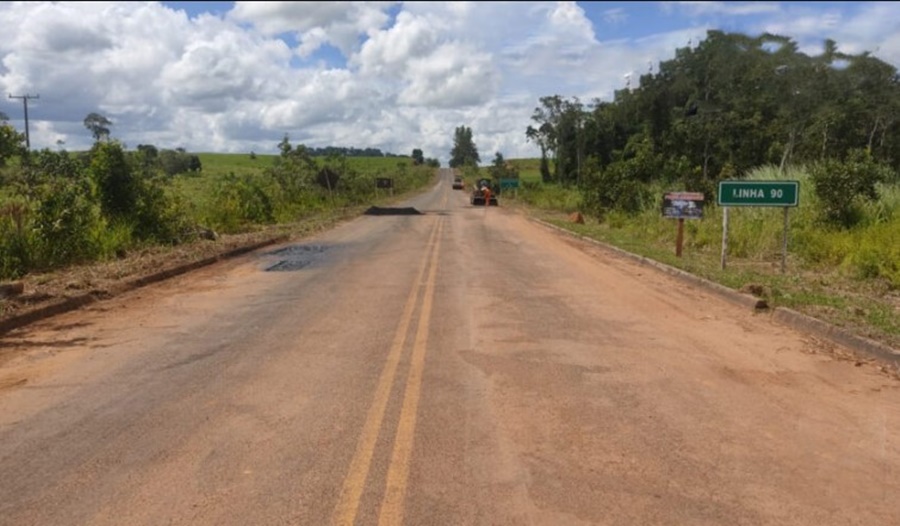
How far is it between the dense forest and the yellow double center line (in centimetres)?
2034

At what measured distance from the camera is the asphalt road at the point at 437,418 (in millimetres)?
4281

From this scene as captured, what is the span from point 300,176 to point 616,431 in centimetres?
3857

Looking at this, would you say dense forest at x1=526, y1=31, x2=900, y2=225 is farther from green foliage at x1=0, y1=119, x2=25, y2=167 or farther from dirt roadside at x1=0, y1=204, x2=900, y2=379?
green foliage at x1=0, y1=119, x2=25, y2=167

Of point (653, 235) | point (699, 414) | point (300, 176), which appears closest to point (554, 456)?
point (699, 414)

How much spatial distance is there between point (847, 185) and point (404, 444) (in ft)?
46.3

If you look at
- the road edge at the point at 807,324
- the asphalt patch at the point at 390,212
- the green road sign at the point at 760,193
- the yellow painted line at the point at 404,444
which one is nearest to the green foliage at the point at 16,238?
the yellow painted line at the point at 404,444

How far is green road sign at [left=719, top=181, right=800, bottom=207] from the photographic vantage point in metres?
13.3

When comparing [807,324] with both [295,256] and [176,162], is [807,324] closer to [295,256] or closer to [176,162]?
[295,256]

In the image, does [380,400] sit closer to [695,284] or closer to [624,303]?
[624,303]

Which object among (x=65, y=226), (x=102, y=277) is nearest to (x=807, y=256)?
(x=102, y=277)

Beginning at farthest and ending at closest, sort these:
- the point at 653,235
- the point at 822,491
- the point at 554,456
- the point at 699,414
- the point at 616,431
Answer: the point at 653,235 < the point at 699,414 < the point at 616,431 < the point at 554,456 < the point at 822,491

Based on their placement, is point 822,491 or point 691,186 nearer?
point 822,491

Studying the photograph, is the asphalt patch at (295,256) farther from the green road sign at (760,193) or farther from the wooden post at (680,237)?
the green road sign at (760,193)

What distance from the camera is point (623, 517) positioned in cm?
410
